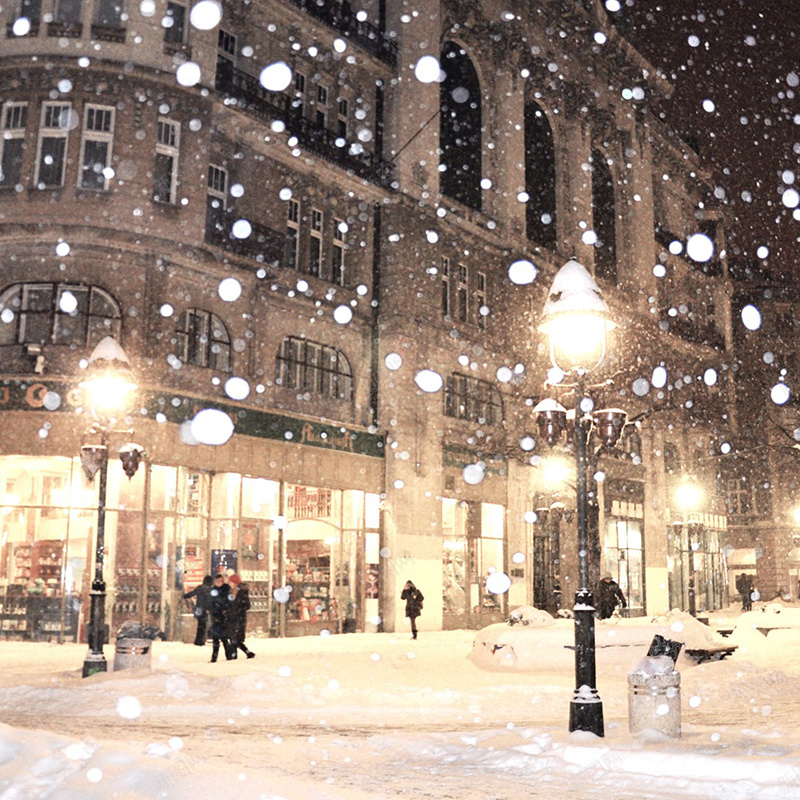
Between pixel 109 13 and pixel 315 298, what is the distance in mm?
8855

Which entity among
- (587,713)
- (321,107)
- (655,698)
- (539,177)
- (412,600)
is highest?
(539,177)

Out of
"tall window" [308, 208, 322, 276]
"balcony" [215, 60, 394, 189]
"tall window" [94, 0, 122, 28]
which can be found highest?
"tall window" [94, 0, 122, 28]

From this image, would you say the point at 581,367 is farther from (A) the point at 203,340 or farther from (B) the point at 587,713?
(A) the point at 203,340

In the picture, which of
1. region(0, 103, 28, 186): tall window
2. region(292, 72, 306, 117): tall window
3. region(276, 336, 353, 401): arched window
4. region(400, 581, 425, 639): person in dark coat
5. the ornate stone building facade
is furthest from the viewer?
region(292, 72, 306, 117): tall window

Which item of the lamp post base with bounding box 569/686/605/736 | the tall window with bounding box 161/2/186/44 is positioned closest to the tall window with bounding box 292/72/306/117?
the tall window with bounding box 161/2/186/44

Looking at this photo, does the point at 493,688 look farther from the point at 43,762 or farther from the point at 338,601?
the point at 338,601

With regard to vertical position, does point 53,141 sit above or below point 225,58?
below

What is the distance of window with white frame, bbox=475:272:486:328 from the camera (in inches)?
1298

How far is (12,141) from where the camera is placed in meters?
22.4

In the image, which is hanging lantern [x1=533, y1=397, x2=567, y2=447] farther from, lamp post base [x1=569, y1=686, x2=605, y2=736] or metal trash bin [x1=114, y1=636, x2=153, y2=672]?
metal trash bin [x1=114, y1=636, x2=153, y2=672]

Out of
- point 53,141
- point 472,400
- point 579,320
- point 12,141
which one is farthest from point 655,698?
point 472,400

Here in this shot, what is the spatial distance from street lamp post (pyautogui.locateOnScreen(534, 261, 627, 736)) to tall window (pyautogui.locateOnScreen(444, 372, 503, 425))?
801 inches

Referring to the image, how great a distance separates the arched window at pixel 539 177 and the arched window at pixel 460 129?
3.48 meters

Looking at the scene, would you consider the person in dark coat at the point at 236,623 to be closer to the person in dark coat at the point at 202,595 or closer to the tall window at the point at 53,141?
the person in dark coat at the point at 202,595
